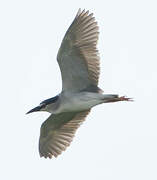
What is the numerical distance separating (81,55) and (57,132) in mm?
2372

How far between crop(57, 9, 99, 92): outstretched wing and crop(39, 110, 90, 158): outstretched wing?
1.12 metres

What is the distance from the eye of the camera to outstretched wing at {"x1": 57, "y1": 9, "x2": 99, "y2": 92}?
15.5m

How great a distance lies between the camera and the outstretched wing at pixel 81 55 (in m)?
15.5

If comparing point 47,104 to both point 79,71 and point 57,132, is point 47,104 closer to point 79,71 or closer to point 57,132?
point 79,71

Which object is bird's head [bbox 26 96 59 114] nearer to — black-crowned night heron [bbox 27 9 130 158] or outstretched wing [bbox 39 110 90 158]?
black-crowned night heron [bbox 27 9 130 158]

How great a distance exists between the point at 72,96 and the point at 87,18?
5.87ft

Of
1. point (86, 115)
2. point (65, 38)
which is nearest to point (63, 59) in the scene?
point (65, 38)

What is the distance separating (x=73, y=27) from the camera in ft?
51.0

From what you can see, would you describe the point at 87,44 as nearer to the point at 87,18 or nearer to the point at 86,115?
the point at 87,18

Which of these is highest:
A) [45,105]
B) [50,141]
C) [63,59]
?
[63,59]

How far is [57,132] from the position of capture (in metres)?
16.9

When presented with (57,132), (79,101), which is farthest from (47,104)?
(57,132)

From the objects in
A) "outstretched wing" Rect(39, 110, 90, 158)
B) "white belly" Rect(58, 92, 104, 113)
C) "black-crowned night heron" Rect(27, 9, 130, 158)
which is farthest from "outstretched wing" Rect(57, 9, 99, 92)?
"outstretched wing" Rect(39, 110, 90, 158)

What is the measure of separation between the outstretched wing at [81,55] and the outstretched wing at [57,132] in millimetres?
1121
